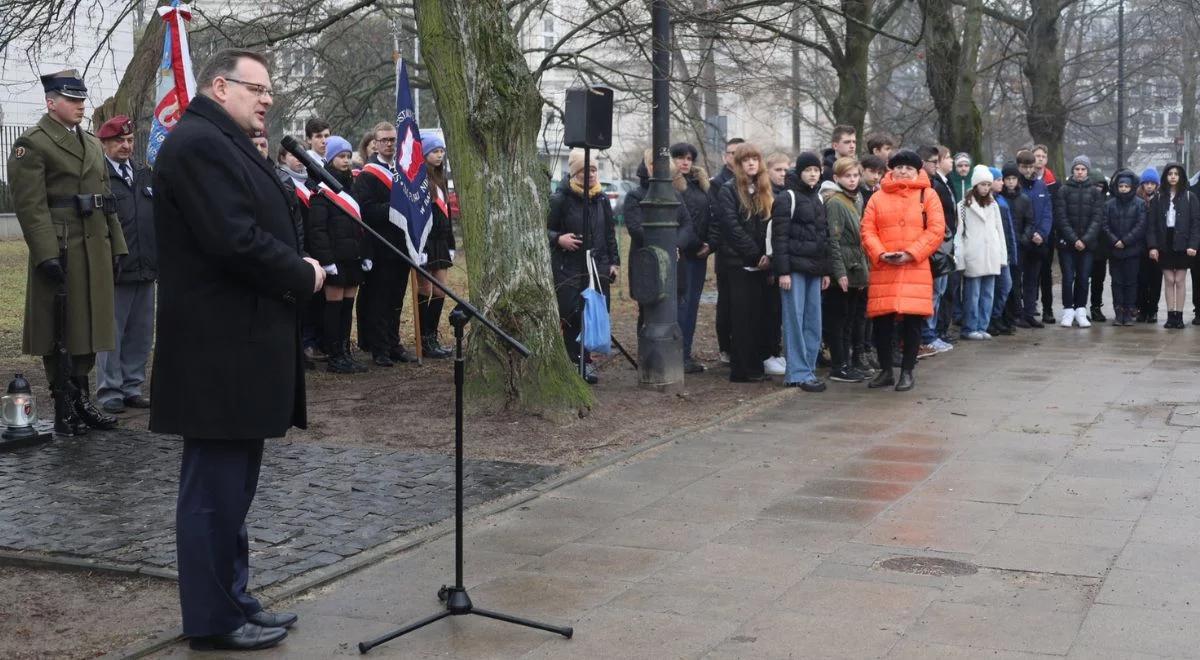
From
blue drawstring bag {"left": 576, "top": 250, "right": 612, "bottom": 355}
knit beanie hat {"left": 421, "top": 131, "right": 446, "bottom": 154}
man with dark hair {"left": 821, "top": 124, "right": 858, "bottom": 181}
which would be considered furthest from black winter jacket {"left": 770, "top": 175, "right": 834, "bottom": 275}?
knit beanie hat {"left": 421, "top": 131, "right": 446, "bottom": 154}

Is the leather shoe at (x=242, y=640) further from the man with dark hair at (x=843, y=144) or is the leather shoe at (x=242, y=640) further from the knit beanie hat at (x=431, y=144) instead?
the man with dark hair at (x=843, y=144)

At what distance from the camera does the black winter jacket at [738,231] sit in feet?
38.0

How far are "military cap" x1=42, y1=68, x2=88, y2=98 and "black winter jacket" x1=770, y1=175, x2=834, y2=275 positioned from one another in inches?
209

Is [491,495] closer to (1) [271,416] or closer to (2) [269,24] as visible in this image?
(1) [271,416]

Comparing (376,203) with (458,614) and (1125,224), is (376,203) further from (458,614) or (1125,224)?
(1125,224)

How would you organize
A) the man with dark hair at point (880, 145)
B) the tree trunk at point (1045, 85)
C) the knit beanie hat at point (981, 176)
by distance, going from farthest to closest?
the tree trunk at point (1045, 85)
the knit beanie hat at point (981, 176)
the man with dark hair at point (880, 145)

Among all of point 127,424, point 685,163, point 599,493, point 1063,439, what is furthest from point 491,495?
point 685,163

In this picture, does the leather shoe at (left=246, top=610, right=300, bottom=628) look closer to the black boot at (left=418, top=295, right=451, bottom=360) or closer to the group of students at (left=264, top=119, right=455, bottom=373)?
the group of students at (left=264, top=119, right=455, bottom=373)

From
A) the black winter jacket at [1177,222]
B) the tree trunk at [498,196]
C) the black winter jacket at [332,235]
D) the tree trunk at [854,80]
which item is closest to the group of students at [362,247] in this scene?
the black winter jacket at [332,235]

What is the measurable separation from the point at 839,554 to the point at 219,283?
2997 millimetres

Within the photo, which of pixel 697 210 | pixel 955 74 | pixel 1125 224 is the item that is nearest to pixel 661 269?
Result: pixel 697 210

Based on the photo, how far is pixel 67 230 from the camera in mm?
8922

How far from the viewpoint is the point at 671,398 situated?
10969 mm

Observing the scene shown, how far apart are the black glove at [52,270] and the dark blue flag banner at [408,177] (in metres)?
3.38
